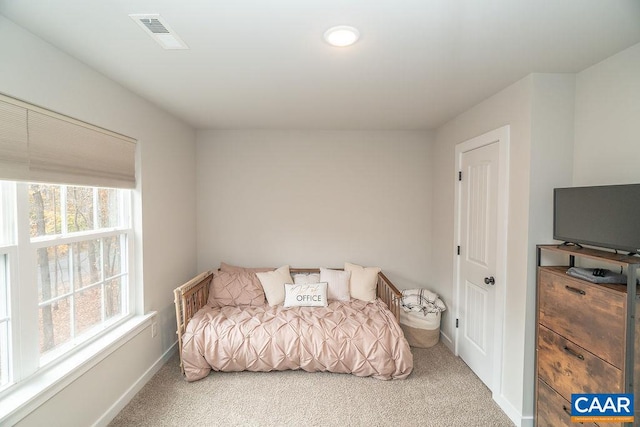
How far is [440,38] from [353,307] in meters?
2.40

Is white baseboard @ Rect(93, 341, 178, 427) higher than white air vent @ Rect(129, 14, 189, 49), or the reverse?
white air vent @ Rect(129, 14, 189, 49)

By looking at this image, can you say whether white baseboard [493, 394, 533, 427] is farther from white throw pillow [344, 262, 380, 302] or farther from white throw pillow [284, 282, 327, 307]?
white throw pillow [284, 282, 327, 307]

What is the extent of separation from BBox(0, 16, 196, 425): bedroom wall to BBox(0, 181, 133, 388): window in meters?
0.19

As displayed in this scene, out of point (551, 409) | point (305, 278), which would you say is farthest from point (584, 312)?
point (305, 278)

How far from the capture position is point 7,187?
4.72 ft

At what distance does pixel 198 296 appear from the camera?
2.89m

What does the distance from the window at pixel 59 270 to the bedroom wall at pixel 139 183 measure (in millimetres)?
193

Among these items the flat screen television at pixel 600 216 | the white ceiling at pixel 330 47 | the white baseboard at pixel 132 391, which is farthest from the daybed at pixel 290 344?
the white ceiling at pixel 330 47

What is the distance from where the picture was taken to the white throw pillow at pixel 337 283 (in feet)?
10.3

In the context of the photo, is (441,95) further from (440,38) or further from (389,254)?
(389,254)

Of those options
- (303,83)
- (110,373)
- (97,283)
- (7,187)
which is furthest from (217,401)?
(303,83)

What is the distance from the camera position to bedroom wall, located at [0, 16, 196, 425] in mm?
1467

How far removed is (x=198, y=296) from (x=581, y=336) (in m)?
3.03

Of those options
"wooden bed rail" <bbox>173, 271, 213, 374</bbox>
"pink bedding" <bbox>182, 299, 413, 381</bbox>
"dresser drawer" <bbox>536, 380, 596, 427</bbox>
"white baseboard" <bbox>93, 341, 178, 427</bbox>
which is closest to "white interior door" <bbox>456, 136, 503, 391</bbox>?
"dresser drawer" <bbox>536, 380, 596, 427</bbox>
